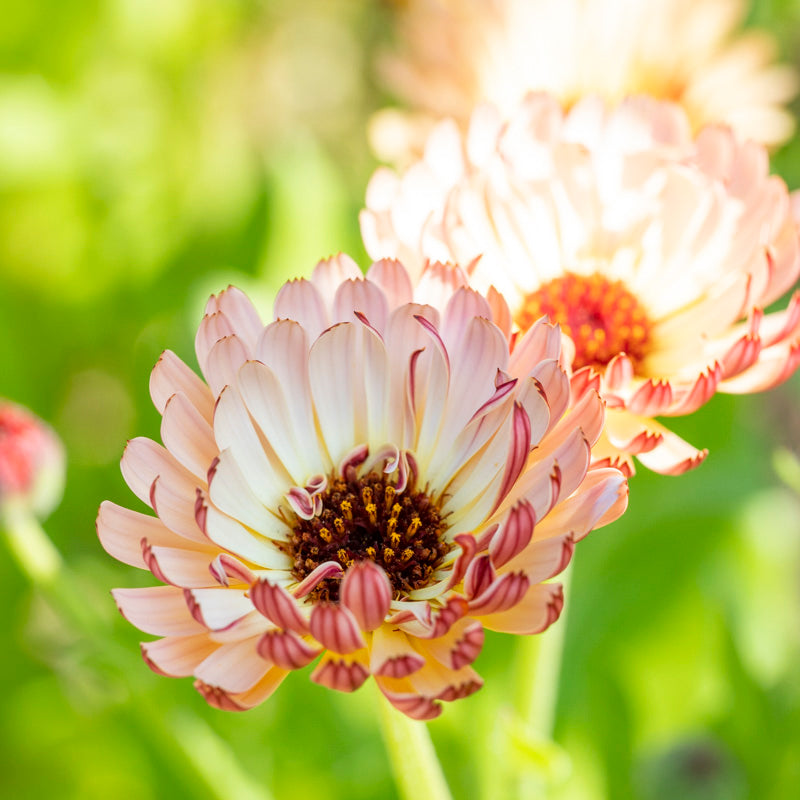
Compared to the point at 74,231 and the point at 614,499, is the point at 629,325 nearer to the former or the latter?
the point at 614,499

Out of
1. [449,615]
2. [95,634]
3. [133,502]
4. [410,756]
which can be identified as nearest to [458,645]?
[449,615]

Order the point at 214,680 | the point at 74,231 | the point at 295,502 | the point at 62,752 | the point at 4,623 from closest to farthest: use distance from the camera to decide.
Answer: the point at 214,680
the point at 295,502
the point at 62,752
the point at 4,623
the point at 74,231

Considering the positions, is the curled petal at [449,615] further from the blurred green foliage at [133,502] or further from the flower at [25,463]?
the flower at [25,463]

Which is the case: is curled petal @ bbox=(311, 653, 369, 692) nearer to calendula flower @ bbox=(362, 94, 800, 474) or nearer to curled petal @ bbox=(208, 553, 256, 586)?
curled petal @ bbox=(208, 553, 256, 586)

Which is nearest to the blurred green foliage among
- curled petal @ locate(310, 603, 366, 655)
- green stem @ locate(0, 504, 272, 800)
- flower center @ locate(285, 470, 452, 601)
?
green stem @ locate(0, 504, 272, 800)

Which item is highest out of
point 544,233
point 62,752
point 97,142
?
point 97,142

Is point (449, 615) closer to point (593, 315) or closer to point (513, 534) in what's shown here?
point (513, 534)

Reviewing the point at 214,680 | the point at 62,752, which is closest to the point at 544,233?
the point at 214,680

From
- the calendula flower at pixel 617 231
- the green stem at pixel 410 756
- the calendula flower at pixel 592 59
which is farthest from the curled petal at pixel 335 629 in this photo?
the calendula flower at pixel 592 59
